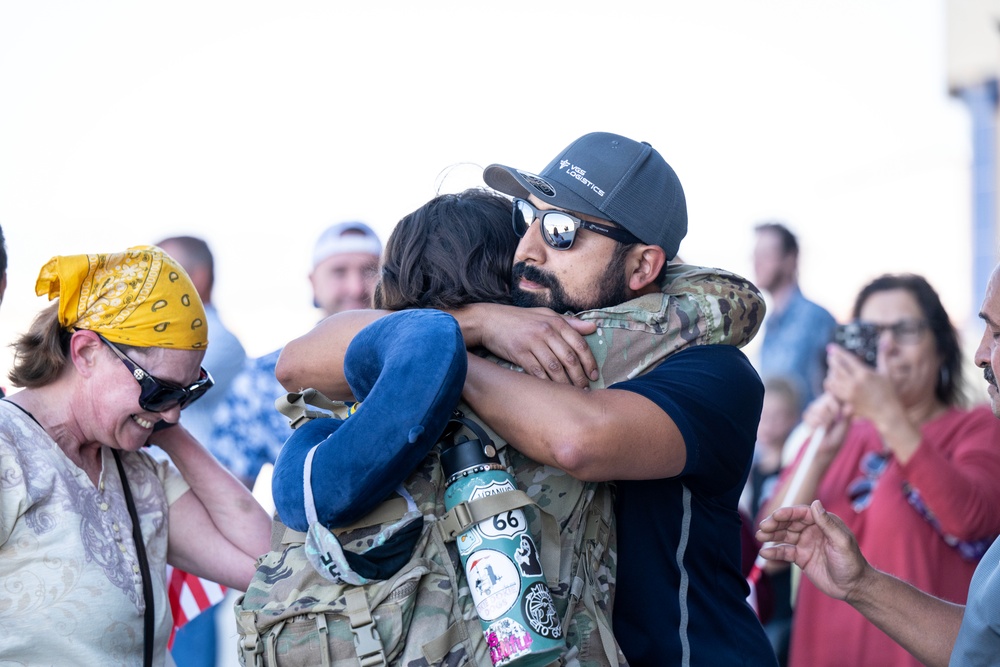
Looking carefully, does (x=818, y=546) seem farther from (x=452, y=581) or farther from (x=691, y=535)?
(x=452, y=581)

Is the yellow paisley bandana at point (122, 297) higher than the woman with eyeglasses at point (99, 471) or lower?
higher

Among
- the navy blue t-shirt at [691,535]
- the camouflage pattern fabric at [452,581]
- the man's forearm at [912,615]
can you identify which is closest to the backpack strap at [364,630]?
the camouflage pattern fabric at [452,581]

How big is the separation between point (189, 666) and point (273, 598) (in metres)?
2.73

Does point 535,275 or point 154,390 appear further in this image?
point 154,390

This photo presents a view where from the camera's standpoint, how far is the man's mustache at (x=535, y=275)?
7.75 ft

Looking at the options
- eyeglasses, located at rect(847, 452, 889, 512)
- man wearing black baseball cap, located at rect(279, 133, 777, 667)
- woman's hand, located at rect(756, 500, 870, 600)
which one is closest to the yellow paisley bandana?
man wearing black baseball cap, located at rect(279, 133, 777, 667)

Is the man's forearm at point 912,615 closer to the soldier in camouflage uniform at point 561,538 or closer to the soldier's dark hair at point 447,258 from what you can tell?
the soldier in camouflage uniform at point 561,538

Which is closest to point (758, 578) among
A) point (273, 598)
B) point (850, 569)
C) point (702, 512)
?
point (850, 569)

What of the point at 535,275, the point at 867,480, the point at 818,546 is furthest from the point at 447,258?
the point at 867,480

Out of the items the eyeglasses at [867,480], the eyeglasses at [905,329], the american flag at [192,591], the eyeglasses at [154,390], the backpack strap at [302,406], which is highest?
the eyeglasses at [905,329]

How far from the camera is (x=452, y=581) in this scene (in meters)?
1.94

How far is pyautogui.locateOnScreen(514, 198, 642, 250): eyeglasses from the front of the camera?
236cm

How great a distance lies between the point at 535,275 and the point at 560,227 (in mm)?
130

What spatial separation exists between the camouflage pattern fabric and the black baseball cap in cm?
20
